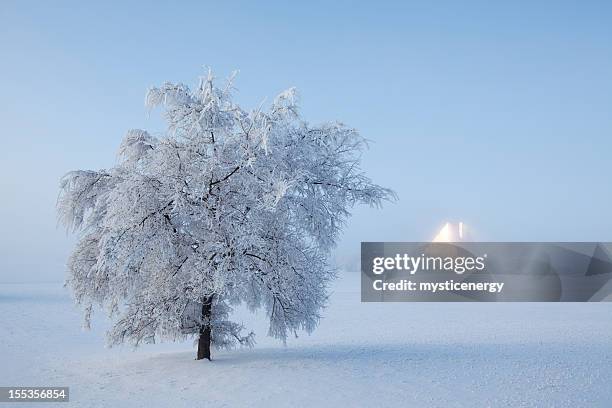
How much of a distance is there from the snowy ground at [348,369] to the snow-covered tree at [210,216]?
1.45 metres

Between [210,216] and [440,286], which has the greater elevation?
[210,216]

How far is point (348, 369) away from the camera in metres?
13.0

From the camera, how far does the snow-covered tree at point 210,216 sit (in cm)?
1268

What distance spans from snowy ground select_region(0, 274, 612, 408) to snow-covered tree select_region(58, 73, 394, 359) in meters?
1.45

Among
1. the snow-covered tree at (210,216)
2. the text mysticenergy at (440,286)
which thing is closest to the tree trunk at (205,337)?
the snow-covered tree at (210,216)

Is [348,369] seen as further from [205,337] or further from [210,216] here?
[210,216]

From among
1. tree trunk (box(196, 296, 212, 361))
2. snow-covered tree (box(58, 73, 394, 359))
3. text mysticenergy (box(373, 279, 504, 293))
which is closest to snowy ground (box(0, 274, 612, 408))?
tree trunk (box(196, 296, 212, 361))

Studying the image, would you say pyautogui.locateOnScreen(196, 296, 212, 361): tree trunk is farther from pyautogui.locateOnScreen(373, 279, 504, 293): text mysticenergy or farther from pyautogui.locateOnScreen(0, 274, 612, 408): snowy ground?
pyautogui.locateOnScreen(373, 279, 504, 293): text mysticenergy

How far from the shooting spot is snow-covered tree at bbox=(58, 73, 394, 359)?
12680 mm

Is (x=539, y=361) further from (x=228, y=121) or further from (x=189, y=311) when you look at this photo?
(x=228, y=121)

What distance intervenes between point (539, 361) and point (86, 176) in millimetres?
13405

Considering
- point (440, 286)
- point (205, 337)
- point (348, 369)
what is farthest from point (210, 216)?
point (440, 286)

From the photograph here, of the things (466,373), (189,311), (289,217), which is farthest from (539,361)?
(189,311)

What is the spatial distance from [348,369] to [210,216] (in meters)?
5.07
